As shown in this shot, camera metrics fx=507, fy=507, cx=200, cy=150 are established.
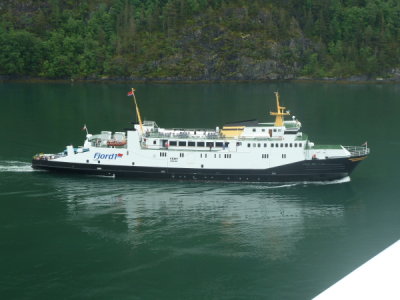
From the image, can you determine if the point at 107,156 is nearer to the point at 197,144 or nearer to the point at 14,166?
the point at 197,144

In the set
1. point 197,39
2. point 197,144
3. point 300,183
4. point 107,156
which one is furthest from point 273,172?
point 197,39

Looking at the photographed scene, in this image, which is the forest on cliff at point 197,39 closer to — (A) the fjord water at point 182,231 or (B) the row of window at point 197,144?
(A) the fjord water at point 182,231

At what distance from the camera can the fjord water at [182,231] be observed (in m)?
27.5

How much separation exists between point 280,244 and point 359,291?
30.9 metres

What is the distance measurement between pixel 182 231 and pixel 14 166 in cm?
2481

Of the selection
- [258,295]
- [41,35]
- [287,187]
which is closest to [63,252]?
[258,295]

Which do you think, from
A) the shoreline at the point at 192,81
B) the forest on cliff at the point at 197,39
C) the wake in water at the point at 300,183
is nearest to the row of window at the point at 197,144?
the wake in water at the point at 300,183

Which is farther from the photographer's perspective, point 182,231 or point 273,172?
point 273,172

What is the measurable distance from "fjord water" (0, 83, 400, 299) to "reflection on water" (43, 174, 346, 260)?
Answer: 9 cm

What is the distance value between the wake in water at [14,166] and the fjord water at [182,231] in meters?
0.10

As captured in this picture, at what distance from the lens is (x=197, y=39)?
175 metres

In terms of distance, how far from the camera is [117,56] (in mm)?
172000

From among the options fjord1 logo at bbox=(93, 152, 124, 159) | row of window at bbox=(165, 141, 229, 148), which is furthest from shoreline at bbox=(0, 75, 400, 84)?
row of window at bbox=(165, 141, 229, 148)

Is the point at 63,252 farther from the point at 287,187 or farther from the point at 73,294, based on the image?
the point at 287,187
